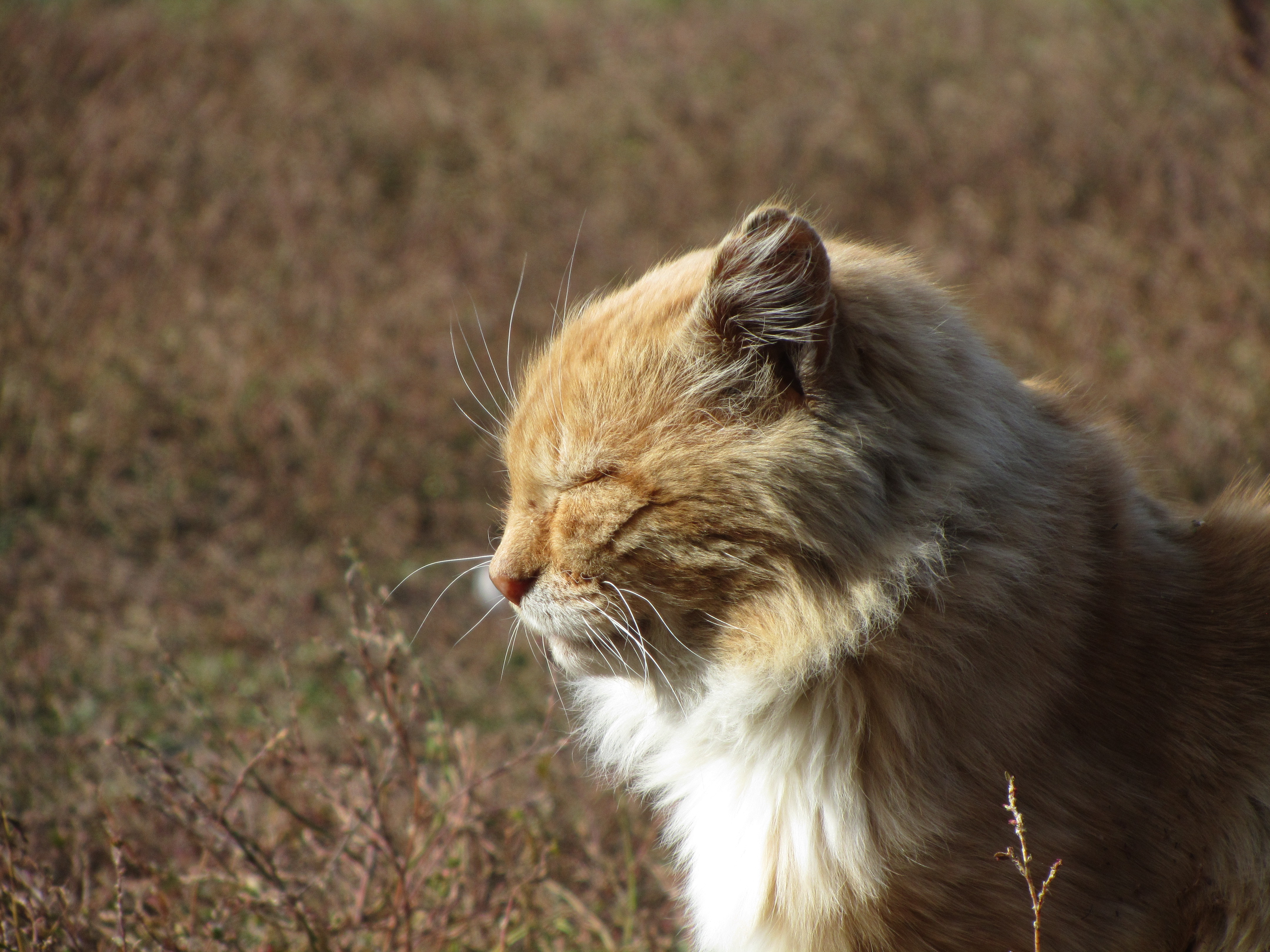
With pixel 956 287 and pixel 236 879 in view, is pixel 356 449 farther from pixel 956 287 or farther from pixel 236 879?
pixel 956 287

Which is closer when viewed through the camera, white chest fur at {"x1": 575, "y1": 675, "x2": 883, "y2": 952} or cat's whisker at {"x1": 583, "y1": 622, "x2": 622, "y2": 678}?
white chest fur at {"x1": 575, "y1": 675, "x2": 883, "y2": 952}

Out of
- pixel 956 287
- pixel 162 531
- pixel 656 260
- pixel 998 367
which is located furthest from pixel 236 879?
pixel 656 260

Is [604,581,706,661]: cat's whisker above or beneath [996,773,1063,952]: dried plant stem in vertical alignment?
above

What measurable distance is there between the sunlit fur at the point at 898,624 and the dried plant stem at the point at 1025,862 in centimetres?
2

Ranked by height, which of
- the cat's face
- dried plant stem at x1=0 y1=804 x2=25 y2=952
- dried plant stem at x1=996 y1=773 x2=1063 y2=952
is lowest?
dried plant stem at x1=0 y1=804 x2=25 y2=952

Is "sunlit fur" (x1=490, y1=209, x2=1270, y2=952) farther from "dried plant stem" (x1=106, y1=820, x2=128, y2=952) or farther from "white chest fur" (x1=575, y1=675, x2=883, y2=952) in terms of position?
"dried plant stem" (x1=106, y1=820, x2=128, y2=952)

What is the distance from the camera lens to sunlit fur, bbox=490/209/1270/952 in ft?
5.53

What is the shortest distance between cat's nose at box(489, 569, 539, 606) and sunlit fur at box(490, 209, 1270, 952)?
0.05ft

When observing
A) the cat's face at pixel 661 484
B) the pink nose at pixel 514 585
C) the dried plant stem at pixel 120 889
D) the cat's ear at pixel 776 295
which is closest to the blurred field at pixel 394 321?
the dried plant stem at pixel 120 889

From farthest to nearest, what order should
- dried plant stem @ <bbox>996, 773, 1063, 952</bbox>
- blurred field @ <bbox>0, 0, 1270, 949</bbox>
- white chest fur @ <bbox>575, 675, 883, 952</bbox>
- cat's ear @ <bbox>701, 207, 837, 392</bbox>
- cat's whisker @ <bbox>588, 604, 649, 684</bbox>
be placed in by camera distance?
blurred field @ <bbox>0, 0, 1270, 949</bbox> < cat's whisker @ <bbox>588, 604, 649, 684</bbox> < white chest fur @ <bbox>575, 675, 883, 952</bbox> < cat's ear @ <bbox>701, 207, 837, 392</bbox> < dried plant stem @ <bbox>996, 773, 1063, 952</bbox>

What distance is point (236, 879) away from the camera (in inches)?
94.0

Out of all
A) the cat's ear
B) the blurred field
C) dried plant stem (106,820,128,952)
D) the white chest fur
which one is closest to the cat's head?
the cat's ear

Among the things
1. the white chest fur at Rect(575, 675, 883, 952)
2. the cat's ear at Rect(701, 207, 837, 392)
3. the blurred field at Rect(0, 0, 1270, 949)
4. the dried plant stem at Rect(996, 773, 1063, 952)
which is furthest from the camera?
the blurred field at Rect(0, 0, 1270, 949)

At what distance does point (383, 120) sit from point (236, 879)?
7.51 meters
